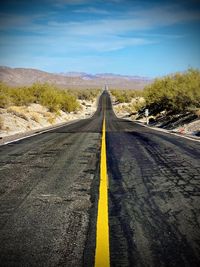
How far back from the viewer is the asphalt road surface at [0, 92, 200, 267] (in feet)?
10.5

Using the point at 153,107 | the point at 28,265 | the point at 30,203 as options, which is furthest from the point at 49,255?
the point at 153,107

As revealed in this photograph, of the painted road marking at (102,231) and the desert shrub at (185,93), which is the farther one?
the desert shrub at (185,93)

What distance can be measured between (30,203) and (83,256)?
1.88 m

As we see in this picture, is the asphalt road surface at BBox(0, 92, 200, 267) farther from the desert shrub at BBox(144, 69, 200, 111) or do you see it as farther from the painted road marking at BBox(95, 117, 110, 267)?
the desert shrub at BBox(144, 69, 200, 111)

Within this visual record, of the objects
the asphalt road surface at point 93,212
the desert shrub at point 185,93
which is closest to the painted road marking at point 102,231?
the asphalt road surface at point 93,212

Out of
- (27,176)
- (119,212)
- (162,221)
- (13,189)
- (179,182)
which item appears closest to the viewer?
(162,221)

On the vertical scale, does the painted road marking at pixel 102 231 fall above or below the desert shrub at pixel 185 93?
below

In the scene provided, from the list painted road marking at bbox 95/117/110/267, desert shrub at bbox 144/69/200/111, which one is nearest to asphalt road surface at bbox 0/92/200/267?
painted road marking at bbox 95/117/110/267

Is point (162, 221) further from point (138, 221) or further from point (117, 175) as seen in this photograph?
point (117, 175)

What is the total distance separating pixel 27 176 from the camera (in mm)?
6551

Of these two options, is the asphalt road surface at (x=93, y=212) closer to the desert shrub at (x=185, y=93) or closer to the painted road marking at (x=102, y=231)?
the painted road marking at (x=102, y=231)

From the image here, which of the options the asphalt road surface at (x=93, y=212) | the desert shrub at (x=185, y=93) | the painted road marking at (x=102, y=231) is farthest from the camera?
the desert shrub at (x=185, y=93)

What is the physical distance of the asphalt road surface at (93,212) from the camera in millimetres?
3203

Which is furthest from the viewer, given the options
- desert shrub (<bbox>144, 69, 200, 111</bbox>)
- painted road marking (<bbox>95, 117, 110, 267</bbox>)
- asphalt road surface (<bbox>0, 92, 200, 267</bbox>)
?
desert shrub (<bbox>144, 69, 200, 111</bbox>)
